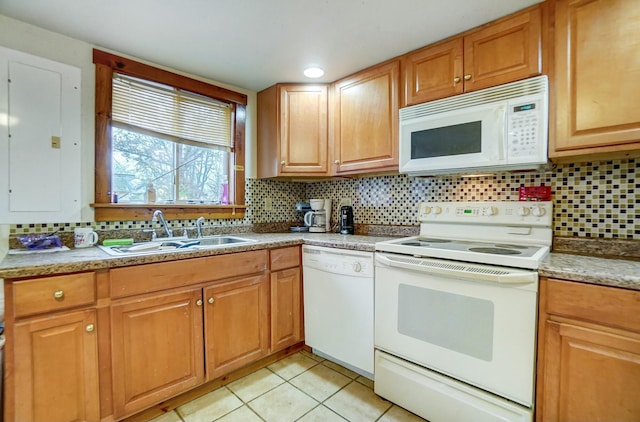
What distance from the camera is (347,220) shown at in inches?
93.0

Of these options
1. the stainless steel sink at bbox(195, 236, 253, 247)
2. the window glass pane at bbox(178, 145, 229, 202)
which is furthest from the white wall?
the stainless steel sink at bbox(195, 236, 253, 247)

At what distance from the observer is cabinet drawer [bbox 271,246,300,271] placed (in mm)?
1949

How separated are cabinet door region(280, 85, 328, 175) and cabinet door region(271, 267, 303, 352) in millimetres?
843

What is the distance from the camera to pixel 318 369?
1.94 meters

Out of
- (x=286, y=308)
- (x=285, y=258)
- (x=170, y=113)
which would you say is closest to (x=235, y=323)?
(x=286, y=308)

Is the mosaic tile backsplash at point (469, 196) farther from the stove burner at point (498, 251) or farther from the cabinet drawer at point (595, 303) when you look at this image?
the cabinet drawer at point (595, 303)

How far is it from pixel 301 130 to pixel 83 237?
1.61m

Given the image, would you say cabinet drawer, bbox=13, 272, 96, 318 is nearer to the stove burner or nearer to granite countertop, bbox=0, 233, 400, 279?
granite countertop, bbox=0, 233, 400, 279

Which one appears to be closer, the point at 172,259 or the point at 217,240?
the point at 172,259

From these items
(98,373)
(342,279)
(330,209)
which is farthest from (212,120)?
(98,373)

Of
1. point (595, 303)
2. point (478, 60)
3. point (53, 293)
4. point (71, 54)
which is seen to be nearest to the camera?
point (595, 303)

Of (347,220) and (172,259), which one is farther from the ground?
(347,220)

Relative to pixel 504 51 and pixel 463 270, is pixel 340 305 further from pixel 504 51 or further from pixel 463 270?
pixel 504 51

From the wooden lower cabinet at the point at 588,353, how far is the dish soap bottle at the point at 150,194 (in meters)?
2.28
